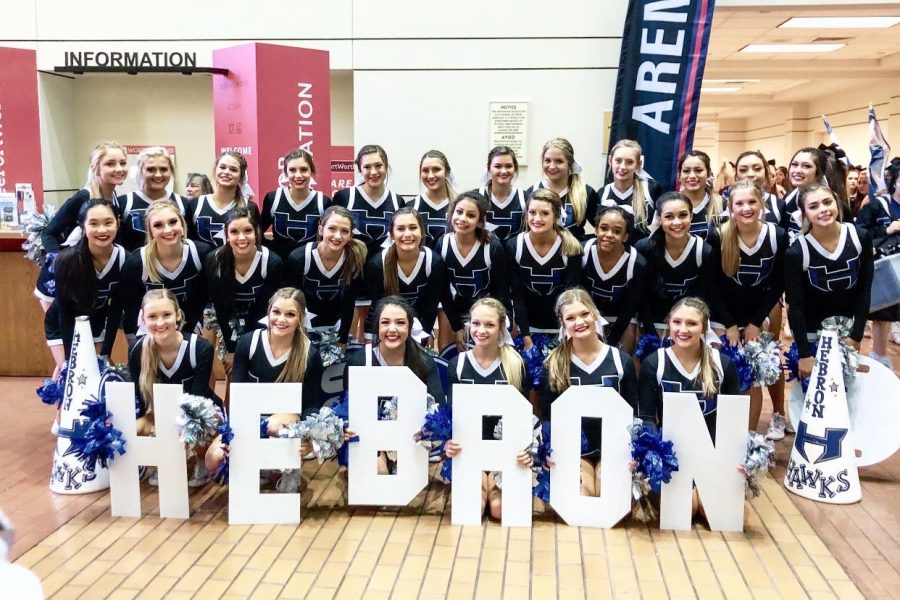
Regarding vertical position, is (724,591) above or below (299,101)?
below

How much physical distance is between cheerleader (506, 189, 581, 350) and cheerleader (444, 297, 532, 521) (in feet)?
1.53

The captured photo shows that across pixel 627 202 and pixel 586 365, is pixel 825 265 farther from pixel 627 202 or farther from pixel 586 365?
pixel 586 365

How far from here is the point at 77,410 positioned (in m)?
3.92

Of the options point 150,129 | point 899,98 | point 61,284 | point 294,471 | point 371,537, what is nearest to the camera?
point 371,537

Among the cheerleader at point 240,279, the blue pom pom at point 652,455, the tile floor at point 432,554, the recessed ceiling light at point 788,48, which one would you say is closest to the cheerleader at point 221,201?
the cheerleader at point 240,279

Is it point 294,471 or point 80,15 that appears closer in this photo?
point 294,471

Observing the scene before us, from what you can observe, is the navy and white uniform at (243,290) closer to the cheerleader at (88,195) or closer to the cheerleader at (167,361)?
the cheerleader at (167,361)

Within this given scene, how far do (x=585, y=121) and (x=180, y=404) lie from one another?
4.80m

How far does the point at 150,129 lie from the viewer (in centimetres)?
768

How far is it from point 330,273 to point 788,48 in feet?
29.8

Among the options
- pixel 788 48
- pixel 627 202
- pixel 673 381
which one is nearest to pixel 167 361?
pixel 673 381

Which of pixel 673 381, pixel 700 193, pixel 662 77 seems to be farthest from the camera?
pixel 662 77

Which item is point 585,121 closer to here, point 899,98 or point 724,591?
point 724,591

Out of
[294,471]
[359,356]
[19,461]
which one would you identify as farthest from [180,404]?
[19,461]
